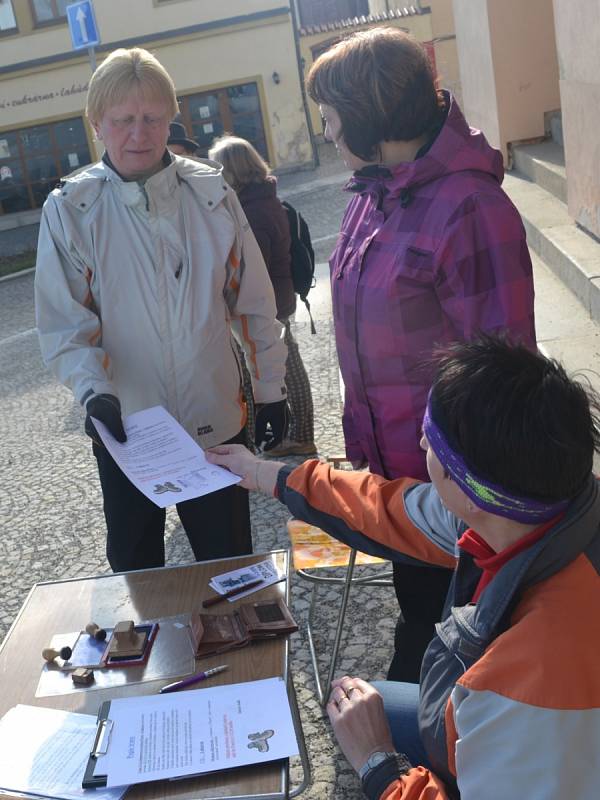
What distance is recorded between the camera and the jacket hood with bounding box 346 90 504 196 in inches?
92.7

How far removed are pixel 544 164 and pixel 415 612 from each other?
6304 millimetres

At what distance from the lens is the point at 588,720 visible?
55.1 inches

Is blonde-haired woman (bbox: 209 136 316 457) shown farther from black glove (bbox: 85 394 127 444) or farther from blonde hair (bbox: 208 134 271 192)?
black glove (bbox: 85 394 127 444)

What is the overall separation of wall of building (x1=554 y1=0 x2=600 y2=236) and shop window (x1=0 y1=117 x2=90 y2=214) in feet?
65.6

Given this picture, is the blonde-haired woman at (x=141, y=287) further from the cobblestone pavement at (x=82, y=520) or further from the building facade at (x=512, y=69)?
the building facade at (x=512, y=69)

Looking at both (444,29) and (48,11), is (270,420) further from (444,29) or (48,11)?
(444,29)

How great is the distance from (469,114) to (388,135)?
965cm

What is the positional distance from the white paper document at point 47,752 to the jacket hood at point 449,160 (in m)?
1.44

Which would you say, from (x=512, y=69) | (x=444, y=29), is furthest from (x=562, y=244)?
(x=444, y=29)

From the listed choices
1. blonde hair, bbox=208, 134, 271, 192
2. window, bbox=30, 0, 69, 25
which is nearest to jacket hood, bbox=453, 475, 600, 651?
blonde hair, bbox=208, 134, 271, 192

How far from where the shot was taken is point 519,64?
9.27 metres

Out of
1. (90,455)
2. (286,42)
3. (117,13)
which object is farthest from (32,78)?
(90,455)

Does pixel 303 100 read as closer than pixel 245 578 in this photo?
No

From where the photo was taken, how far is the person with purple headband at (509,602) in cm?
141
